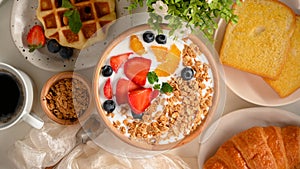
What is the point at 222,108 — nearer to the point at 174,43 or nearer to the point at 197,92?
the point at 197,92

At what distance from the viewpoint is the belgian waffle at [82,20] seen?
205 centimetres

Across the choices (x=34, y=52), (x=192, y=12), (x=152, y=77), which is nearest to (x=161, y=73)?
(x=152, y=77)

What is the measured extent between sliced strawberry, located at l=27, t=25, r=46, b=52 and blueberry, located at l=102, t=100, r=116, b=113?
14.2 inches

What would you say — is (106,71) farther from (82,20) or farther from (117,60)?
(82,20)

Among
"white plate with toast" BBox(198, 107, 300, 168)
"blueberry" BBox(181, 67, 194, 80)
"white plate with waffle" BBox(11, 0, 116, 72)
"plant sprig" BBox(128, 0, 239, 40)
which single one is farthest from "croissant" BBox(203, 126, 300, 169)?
"white plate with waffle" BBox(11, 0, 116, 72)

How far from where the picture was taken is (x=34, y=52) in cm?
210

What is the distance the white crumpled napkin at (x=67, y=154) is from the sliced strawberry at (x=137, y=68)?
325mm

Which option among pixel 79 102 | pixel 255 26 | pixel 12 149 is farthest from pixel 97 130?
pixel 255 26

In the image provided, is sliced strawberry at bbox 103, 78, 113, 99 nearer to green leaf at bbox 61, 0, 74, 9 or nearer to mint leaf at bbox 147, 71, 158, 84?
mint leaf at bbox 147, 71, 158, 84

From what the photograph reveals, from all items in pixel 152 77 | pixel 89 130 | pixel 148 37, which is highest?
pixel 148 37

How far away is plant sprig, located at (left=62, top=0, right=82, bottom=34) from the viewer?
203 centimetres

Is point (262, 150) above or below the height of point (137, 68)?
below

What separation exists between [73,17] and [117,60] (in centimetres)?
26

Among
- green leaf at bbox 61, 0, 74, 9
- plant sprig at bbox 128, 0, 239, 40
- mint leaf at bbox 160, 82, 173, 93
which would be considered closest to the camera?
plant sprig at bbox 128, 0, 239, 40
